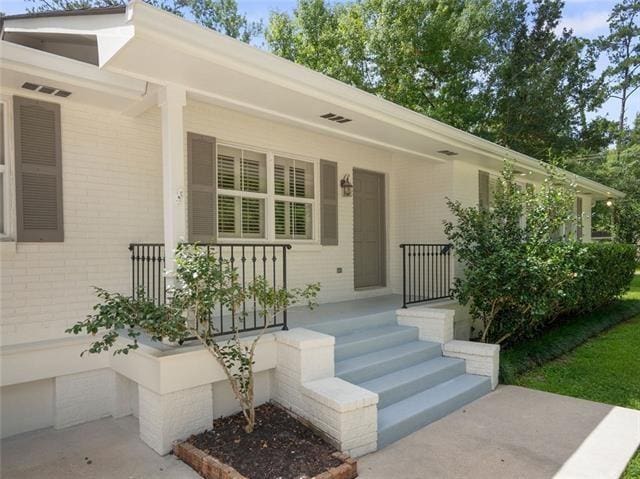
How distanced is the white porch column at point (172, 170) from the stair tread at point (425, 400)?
228 cm

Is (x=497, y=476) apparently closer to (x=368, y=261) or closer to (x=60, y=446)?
(x=60, y=446)

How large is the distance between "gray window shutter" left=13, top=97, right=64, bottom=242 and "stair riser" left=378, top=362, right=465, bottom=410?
3.41 m

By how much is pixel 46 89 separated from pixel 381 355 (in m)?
4.12

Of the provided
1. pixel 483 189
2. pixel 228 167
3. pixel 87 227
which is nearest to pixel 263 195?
pixel 228 167

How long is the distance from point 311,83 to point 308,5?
1410cm

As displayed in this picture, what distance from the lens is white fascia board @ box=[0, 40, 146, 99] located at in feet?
10.7

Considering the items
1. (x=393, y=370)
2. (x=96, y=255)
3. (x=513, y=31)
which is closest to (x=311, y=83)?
(x=96, y=255)

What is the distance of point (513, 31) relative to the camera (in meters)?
14.3

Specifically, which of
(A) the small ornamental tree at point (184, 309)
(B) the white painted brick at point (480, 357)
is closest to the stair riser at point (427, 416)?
(B) the white painted brick at point (480, 357)

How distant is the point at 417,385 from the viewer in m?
4.25

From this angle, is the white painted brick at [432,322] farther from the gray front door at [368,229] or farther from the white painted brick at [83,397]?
the white painted brick at [83,397]

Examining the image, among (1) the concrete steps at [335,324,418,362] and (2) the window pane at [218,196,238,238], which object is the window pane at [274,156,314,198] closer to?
(2) the window pane at [218,196,238,238]

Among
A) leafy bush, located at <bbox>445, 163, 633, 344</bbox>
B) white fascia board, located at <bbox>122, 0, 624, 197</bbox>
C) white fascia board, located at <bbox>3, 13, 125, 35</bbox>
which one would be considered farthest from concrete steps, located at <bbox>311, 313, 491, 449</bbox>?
white fascia board, located at <bbox>3, 13, 125, 35</bbox>

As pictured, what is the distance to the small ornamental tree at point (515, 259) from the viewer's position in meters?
5.14
